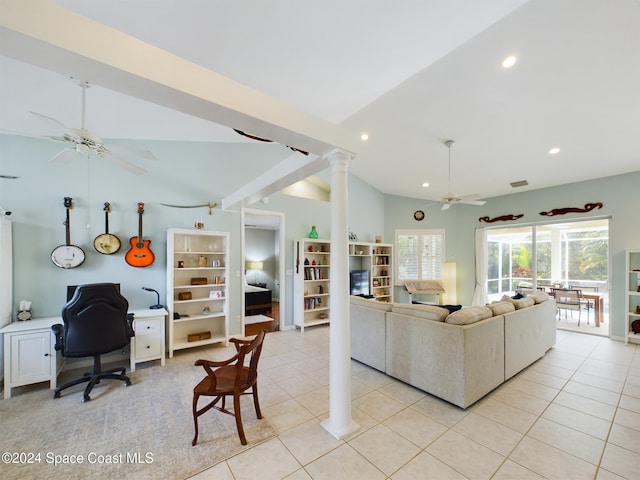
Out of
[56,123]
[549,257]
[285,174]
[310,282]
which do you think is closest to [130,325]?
[56,123]

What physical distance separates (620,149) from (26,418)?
771 cm

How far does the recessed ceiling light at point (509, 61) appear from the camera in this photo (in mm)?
2536


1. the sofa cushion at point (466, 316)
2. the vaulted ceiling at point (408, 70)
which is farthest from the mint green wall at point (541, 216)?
the sofa cushion at point (466, 316)

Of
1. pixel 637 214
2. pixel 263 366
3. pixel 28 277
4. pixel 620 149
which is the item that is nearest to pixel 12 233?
pixel 28 277

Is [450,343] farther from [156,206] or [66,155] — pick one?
[156,206]

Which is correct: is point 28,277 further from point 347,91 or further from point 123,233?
point 347,91

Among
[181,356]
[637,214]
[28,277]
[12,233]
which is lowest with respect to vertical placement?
[181,356]

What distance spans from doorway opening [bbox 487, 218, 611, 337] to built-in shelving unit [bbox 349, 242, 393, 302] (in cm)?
237

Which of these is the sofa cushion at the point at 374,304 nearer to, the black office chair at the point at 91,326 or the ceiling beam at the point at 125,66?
the ceiling beam at the point at 125,66

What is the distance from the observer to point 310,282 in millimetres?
5832

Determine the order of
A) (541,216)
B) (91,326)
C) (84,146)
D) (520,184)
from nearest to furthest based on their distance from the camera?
(84,146) → (91,326) → (520,184) → (541,216)

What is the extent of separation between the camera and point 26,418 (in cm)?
243

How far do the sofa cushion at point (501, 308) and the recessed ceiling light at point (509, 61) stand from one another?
8.19ft

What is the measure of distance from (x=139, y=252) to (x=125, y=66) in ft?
10.6
